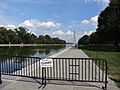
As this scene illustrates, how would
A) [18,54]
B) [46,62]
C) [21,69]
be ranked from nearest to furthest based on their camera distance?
[46,62] → [21,69] → [18,54]

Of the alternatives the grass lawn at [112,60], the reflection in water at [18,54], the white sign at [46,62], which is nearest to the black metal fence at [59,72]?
the reflection in water at [18,54]

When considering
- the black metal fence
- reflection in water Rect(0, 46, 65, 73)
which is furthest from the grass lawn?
reflection in water Rect(0, 46, 65, 73)

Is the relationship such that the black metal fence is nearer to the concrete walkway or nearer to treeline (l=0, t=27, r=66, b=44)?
the concrete walkway

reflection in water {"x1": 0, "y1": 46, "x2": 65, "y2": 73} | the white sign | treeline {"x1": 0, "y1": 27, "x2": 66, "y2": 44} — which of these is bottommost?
reflection in water {"x1": 0, "y1": 46, "x2": 65, "y2": 73}

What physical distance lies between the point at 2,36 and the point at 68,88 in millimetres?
127110

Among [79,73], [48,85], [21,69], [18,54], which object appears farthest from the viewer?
[18,54]

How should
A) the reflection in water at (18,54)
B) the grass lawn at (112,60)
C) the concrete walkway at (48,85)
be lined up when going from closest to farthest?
the concrete walkway at (48,85) → the grass lawn at (112,60) → the reflection in water at (18,54)

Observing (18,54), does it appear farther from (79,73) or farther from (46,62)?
(46,62)

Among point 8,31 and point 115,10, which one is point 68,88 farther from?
point 8,31

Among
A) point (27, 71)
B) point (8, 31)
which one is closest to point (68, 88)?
point (27, 71)

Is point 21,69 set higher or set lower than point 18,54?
higher

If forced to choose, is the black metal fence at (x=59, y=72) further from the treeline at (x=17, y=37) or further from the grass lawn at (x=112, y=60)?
the treeline at (x=17, y=37)

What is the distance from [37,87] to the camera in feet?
30.8

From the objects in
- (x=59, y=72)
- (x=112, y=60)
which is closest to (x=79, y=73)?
(x=59, y=72)
